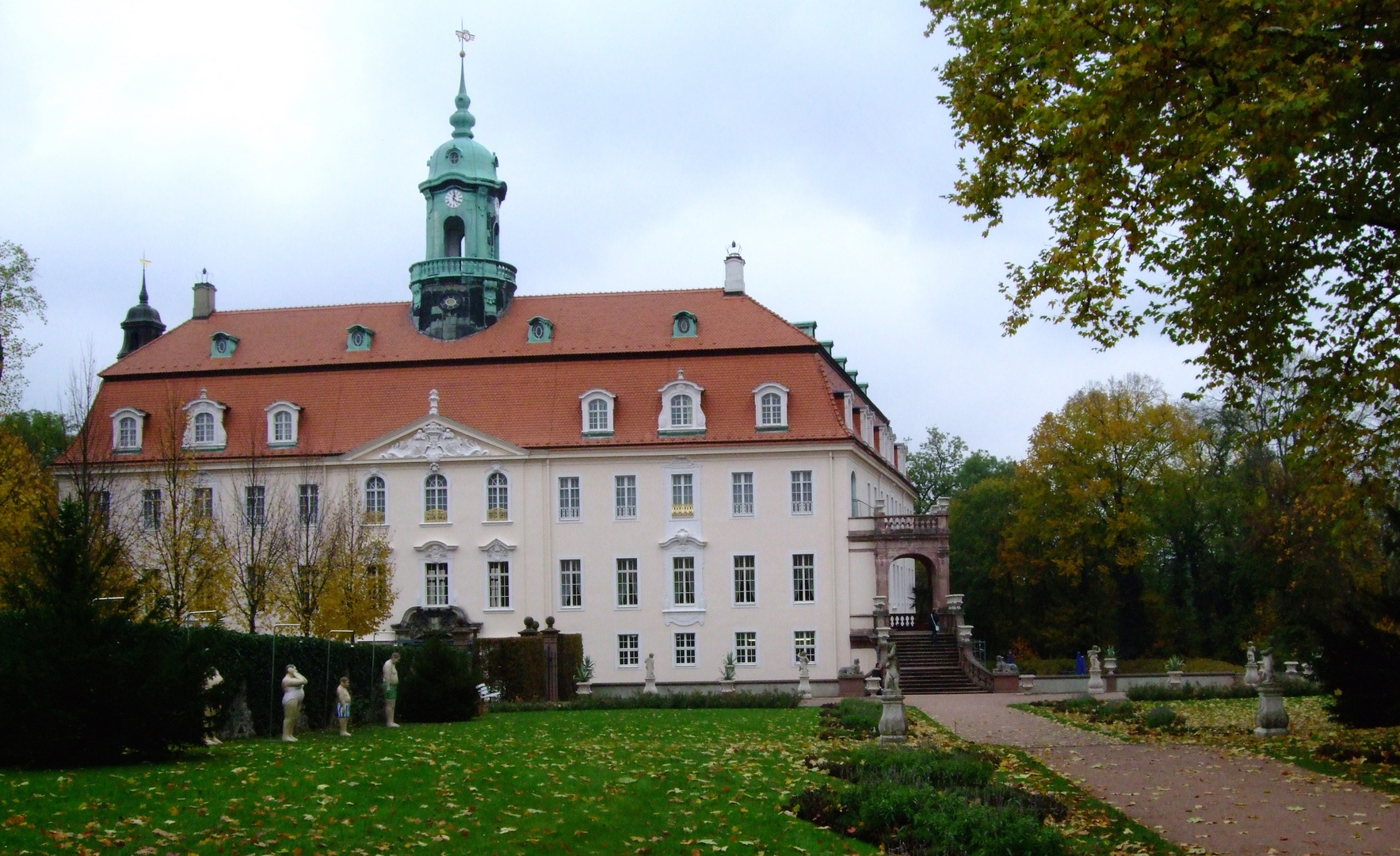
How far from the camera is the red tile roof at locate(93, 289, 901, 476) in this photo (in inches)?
1705

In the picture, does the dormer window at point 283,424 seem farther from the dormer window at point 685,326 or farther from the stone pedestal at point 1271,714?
the stone pedestal at point 1271,714

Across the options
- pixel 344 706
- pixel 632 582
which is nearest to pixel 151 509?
pixel 632 582

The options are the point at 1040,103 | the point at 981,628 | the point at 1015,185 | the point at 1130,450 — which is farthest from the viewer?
the point at 981,628

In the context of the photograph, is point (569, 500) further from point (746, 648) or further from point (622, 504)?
point (746, 648)

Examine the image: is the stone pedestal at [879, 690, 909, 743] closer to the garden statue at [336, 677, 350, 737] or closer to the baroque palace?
the garden statue at [336, 677, 350, 737]

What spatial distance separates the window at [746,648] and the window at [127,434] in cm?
1976

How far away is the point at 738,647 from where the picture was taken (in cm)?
4247

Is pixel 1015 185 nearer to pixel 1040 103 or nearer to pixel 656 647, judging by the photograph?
pixel 1040 103

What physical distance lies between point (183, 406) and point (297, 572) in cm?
1057

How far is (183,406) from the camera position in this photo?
44.8 metres

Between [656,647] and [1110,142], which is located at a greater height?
[1110,142]

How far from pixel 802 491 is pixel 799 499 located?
25 cm

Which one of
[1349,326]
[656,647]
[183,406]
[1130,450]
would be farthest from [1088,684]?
[183,406]

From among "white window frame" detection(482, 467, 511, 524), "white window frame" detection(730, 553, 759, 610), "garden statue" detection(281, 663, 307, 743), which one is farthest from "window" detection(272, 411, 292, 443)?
"garden statue" detection(281, 663, 307, 743)
